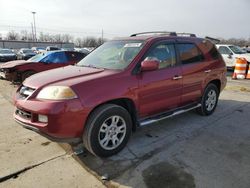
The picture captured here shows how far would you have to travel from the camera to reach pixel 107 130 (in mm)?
3414

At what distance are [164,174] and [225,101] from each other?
14.8 feet

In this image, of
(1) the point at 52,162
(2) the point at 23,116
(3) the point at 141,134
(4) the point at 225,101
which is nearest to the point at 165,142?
(3) the point at 141,134

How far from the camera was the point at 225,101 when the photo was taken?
22.1 ft

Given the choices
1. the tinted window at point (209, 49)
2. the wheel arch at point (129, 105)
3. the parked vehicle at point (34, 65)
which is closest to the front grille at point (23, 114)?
the wheel arch at point (129, 105)

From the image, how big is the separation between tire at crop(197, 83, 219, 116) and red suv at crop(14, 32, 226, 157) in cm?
24

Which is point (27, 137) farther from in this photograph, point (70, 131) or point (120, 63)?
point (120, 63)

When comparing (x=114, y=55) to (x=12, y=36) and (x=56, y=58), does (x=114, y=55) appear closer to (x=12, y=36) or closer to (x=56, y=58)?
(x=56, y=58)

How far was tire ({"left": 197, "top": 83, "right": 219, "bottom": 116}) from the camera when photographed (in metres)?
5.17

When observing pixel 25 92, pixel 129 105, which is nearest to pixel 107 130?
pixel 129 105

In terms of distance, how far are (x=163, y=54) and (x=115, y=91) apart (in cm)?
137

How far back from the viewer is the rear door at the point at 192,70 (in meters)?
4.49

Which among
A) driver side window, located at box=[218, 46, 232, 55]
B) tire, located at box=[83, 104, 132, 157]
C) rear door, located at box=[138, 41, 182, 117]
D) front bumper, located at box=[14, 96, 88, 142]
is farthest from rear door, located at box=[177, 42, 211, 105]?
driver side window, located at box=[218, 46, 232, 55]

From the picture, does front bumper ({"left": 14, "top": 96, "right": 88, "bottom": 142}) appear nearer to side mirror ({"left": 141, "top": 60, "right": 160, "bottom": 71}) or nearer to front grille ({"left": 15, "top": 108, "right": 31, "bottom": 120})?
front grille ({"left": 15, "top": 108, "right": 31, "bottom": 120})

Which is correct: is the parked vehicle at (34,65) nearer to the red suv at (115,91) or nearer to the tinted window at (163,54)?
the red suv at (115,91)
